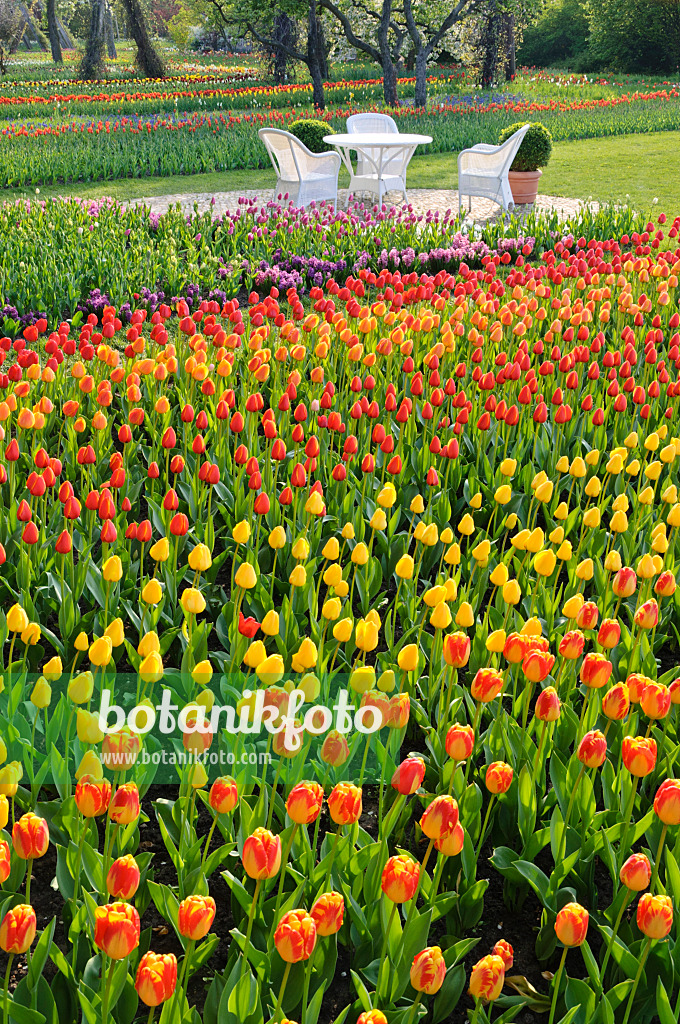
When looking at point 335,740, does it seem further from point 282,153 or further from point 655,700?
point 282,153

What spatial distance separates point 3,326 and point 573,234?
6188 millimetres

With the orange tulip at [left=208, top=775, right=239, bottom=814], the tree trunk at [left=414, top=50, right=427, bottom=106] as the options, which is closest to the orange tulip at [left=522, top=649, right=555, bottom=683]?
the orange tulip at [left=208, top=775, right=239, bottom=814]

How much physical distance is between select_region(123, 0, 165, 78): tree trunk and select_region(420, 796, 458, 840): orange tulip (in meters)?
36.1

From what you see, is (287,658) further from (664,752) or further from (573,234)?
(573,234)

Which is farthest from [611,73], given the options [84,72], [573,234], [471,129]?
[573,234]

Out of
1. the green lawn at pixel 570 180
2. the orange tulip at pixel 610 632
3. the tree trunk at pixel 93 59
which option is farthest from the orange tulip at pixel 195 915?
the tree trunk at pixel 93 59

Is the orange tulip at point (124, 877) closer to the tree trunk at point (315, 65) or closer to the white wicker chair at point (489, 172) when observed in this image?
the white wicker chair at point (489, 172)

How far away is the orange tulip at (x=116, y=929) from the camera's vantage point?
1.36 m

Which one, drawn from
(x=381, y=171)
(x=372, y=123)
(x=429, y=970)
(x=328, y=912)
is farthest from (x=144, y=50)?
(x=429, y=970)

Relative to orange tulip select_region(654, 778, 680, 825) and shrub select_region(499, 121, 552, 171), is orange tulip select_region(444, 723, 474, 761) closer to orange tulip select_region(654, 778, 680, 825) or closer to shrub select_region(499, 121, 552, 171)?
orange tulip select_region(654, 778, 680, 825)

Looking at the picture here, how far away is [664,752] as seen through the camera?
244cm

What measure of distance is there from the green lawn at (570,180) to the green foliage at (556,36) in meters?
30.2

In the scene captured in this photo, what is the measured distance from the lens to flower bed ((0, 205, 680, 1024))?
171cm

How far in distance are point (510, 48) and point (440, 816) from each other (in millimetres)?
38492
